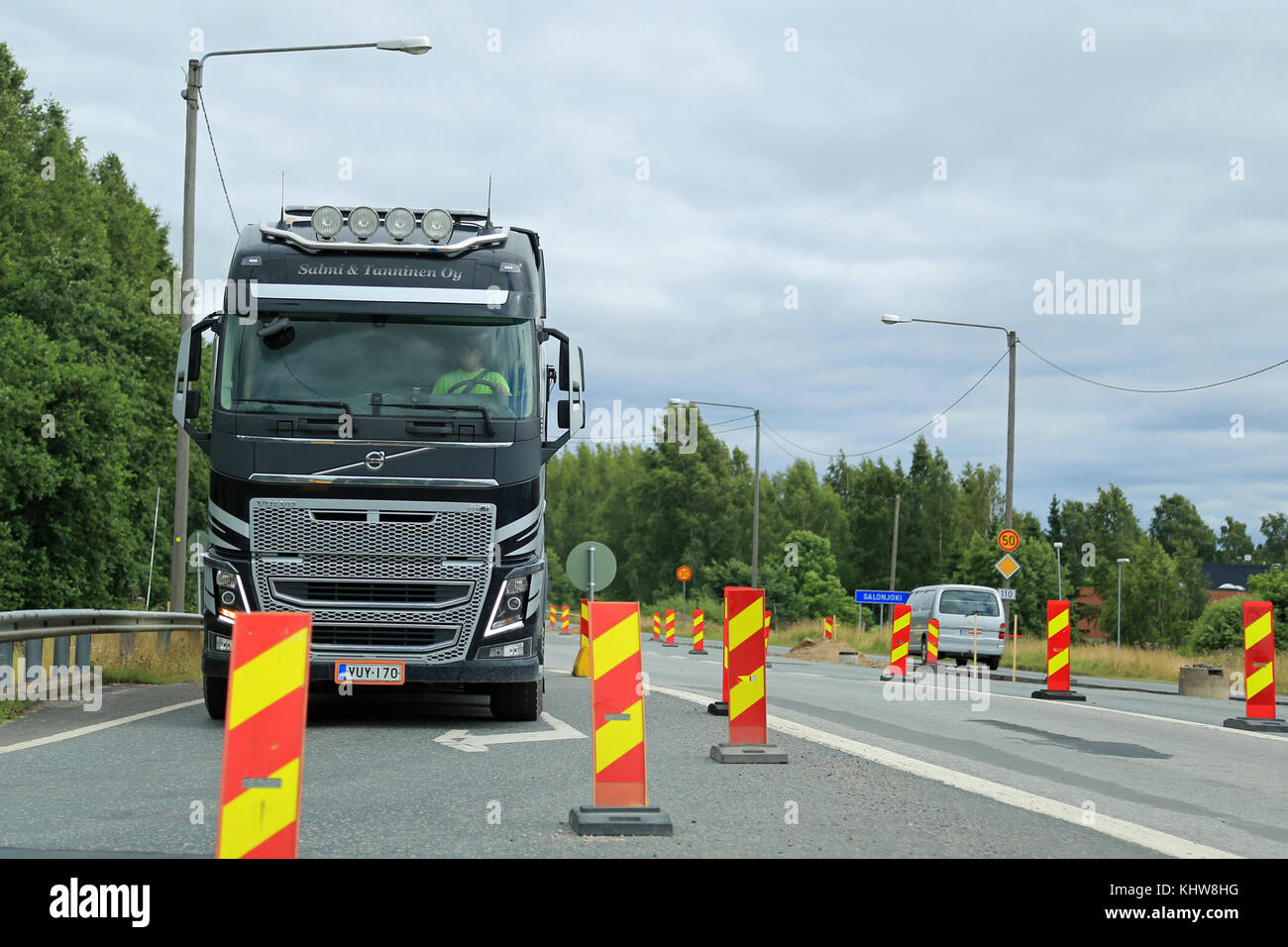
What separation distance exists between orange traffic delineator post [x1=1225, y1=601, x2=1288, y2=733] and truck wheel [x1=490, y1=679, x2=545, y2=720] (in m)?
6.82

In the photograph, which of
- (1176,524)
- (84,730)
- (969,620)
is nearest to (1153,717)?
(84,730)

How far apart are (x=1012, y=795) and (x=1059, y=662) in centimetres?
1067

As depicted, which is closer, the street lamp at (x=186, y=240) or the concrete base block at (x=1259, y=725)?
the concrete base block at (x=1259, y=725)

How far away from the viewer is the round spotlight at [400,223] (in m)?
10.3

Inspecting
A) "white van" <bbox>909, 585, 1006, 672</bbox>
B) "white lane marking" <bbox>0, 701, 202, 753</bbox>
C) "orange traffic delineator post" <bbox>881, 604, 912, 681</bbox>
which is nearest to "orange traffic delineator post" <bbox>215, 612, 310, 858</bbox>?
"white lane marking" <bbox>0, 701, 202, 753</bbox>

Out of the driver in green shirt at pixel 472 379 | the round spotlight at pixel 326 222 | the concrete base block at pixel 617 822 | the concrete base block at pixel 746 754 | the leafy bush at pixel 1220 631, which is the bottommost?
the leafy bush at pixel 1220 631

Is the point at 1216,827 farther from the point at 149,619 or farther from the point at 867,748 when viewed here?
the point at 149,619

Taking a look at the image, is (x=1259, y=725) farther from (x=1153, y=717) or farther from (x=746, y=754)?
(x=746, y=754)

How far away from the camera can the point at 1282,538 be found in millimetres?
160250

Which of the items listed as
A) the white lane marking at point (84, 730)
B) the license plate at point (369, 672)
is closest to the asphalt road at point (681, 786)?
the white lane marking at point (84, 730)

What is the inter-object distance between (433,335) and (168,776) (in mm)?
3987

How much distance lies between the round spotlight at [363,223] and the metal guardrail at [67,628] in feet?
14.4

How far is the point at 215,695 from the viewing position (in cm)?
1012

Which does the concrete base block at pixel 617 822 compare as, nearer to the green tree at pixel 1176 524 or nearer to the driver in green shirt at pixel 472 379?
the driver in green shirt at pixel 472 379
